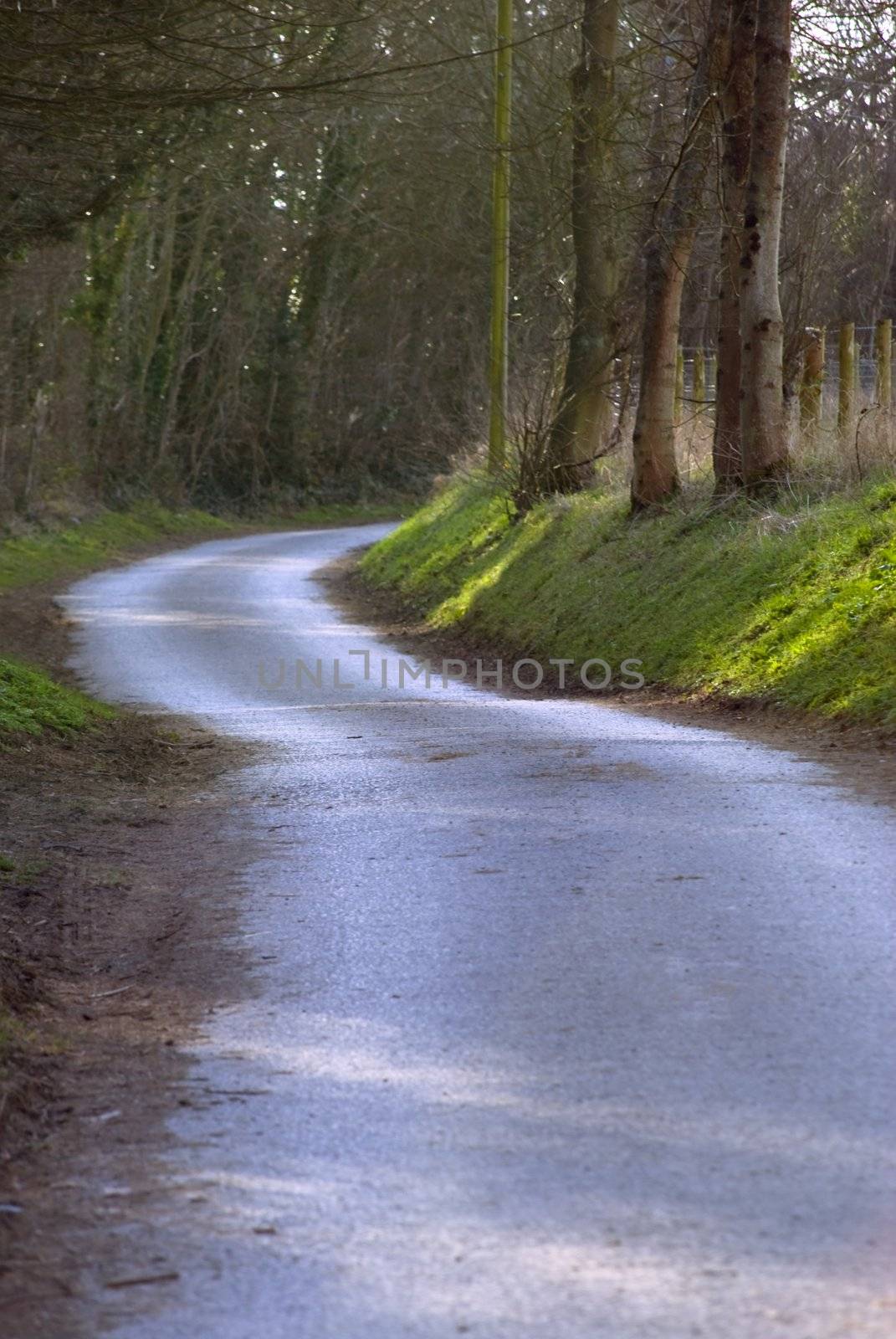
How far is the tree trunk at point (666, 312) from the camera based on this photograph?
17.5m

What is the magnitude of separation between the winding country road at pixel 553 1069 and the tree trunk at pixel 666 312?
9.60 m

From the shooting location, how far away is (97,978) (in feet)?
20.9

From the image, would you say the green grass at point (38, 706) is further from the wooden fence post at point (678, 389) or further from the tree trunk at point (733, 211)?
the wooden fence post at point (678, 389)

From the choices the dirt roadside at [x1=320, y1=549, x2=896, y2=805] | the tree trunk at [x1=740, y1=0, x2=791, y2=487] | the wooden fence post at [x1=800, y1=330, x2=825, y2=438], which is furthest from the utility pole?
the tree trunk at [x1=740, y1=0, x2=791, y2=487]

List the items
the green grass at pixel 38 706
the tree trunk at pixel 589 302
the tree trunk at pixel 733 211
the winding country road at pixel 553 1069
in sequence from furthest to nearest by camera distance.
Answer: the tree trunk at pixel 589 302 < the tree trunk at pixel 733 211 < the green grass at pixel 38 706 < the winding country road at pixel 553 1069

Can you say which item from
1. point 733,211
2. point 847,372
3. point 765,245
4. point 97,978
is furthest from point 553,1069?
point 847,372

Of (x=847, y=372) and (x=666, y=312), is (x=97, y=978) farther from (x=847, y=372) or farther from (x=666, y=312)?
(x=847, y=372)

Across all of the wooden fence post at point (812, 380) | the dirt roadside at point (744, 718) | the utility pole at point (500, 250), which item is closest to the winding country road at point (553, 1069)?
the dirt roadside at point (744, 718)

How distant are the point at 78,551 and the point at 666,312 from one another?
59.3 feet

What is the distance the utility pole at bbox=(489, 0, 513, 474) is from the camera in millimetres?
26453

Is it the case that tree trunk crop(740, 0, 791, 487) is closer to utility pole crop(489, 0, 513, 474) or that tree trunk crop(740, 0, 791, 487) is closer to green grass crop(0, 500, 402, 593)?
utility pole crop(489, 0, 513, 474)

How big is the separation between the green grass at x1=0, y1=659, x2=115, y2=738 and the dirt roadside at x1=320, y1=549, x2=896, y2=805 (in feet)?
14.0

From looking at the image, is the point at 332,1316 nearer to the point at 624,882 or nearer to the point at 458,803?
the point at 624,882

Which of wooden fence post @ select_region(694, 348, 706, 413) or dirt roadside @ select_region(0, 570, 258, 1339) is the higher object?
wooden fence post @ select_region(694, 348, 706, 413)
